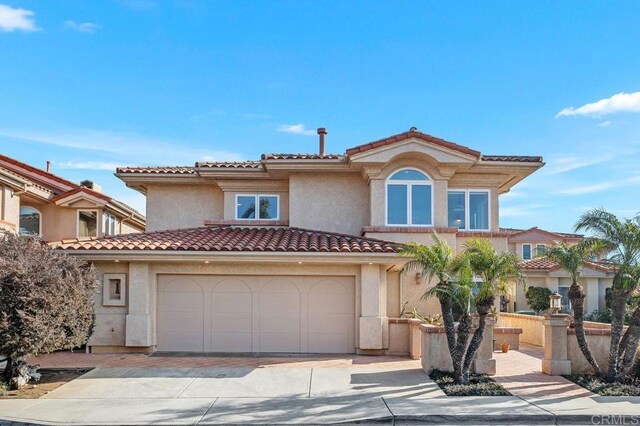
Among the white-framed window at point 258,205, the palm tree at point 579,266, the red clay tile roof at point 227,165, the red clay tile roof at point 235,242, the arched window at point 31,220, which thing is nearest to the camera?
the palm tree at point 579,266

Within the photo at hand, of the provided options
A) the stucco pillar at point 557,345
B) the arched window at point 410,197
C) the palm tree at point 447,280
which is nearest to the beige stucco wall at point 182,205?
the arched window at point 410,197

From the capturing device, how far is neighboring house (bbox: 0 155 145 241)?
2588 centimetres

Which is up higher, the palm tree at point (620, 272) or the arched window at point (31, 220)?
the arched window at point (31, 220)

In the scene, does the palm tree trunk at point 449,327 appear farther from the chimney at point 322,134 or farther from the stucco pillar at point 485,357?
the chimney at point 322,134

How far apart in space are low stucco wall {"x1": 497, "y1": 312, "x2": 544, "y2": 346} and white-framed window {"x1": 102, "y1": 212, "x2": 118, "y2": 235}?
64.9 feet

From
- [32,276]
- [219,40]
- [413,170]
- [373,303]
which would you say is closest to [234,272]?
[373,303]

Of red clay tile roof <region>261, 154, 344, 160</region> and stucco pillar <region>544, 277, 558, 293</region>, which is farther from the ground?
red clay tile roof <region>261, 154, 344, 160</region>

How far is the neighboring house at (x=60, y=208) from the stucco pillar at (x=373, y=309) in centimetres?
1643

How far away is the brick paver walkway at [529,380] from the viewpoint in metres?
10.7

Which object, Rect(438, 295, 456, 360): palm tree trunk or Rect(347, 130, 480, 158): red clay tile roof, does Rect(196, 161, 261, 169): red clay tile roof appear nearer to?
Rect(347, 130, 480, 158): red clay tile roof

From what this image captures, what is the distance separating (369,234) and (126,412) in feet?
32.3

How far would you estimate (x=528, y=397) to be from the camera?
10.3 m

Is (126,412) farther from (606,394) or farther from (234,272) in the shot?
(606,394)

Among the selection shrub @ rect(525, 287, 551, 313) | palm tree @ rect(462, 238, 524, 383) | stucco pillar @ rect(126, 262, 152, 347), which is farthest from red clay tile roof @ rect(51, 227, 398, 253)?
shrub @ rect(525, 287, 551, 313)
